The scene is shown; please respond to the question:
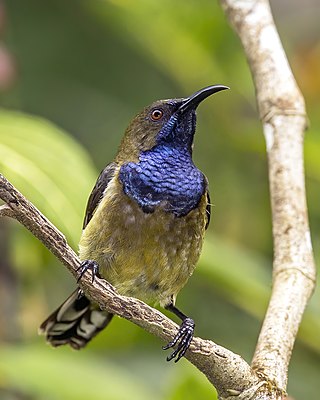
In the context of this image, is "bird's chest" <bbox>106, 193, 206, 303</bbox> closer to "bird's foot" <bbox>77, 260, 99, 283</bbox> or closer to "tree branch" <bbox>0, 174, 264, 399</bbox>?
"bird's foot" <bbox>77, 260, 99, 283</bbox>

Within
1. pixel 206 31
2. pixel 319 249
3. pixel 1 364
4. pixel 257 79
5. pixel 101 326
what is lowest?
pixel 1 364

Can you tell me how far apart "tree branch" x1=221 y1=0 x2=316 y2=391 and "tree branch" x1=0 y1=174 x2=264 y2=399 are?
10cm

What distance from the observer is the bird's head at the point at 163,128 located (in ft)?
9.86

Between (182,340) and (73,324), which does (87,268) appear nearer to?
(182,340)

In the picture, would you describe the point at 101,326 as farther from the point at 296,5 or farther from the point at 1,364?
the point at 296,5

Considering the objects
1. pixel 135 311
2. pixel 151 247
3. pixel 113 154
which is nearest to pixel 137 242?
pixel 151 247

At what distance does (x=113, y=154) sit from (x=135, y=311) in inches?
103

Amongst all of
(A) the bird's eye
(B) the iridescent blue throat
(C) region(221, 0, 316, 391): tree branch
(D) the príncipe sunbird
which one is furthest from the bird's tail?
(C) region(221, 0, 316, 391): tree branch

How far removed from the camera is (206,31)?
4363mm

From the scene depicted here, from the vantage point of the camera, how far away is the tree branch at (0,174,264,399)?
202 cm

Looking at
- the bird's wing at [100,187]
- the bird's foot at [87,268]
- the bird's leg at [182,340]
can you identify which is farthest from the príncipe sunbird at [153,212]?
the bird's foot at [87,268]

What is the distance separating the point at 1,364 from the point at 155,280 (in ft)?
A: 2.47

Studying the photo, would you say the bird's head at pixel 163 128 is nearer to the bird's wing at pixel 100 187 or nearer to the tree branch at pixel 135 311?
the bird's wing at pixel 100 187

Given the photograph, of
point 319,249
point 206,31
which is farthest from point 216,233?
point 206,31
